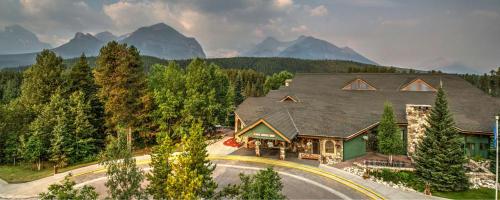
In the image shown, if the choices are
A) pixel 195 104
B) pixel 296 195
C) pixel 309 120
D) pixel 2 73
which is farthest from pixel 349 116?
pixel 2 73

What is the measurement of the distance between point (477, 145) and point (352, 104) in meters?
11.7

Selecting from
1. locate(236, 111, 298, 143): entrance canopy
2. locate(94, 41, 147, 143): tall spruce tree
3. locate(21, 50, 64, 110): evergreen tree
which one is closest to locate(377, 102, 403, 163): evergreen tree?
locate(236, 111, 298, 143): entrance canopy

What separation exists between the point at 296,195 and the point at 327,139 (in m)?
8.54

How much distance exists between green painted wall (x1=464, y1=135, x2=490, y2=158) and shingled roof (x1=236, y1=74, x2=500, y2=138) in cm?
80

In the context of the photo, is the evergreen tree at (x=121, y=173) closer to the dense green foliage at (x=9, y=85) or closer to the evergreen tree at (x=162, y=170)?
the evergreen tree at (x=162, y=170)

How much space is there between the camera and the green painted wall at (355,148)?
25.5 metres

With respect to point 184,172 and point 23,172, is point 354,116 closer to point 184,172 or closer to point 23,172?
point 184,172

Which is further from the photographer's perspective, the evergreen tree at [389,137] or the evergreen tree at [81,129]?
the evergreen tree at [81,129]

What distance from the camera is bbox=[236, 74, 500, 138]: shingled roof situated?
1038 inches

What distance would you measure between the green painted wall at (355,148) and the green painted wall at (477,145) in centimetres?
853

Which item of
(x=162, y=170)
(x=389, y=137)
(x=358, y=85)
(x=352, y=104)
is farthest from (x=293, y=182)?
(x=358, y=85)

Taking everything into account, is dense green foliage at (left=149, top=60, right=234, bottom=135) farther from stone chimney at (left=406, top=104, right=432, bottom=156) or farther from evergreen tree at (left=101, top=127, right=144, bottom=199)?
stone chimney at (left=406, top=104, right=432, bottom=156)

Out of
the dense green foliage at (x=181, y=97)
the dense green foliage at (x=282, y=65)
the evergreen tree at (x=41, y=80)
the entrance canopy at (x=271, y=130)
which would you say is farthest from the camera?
the dense green foliage at (x=282, y=65)

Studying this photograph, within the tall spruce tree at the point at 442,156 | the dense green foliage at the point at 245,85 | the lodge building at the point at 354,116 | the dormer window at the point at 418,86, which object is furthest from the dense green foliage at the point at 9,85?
the tall spruce tree at the point at 442,156
